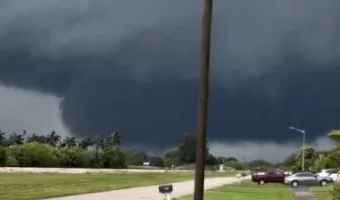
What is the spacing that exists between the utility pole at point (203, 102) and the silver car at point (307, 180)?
57.3 m

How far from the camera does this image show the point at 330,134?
55.5 feet

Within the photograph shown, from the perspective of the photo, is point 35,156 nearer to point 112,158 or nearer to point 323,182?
point 112,158

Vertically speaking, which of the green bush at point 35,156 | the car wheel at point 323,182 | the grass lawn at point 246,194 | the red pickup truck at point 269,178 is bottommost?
the grass lawn at point 246,194

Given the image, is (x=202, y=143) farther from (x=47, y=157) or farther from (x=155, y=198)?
(x=47, y=157)

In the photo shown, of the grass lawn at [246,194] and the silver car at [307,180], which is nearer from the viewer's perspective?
the grass lawn at [246,194]

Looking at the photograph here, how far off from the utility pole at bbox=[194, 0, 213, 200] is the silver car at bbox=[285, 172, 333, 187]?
2257 inches

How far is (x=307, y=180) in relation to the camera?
2726 inches

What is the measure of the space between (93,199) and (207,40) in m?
27.1

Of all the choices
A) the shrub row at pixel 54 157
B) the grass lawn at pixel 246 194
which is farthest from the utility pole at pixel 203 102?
the shrub row at pixel 54 157

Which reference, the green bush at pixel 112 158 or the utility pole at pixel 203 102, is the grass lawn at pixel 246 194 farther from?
the green bush at pixel 112 158

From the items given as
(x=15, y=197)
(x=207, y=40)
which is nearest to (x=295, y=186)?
(x=15, y=197)

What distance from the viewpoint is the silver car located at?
68.6m

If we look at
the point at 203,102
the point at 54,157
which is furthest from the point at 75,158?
the point at 203,102

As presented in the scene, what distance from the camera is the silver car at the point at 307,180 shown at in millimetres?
68625
